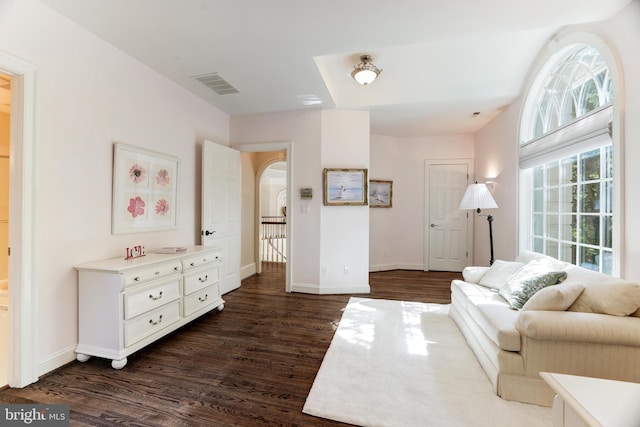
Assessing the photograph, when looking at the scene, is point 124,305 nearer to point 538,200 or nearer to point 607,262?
point 607,262

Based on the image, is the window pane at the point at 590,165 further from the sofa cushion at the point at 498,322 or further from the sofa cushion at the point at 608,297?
the sofa cushion at the point at 498,322

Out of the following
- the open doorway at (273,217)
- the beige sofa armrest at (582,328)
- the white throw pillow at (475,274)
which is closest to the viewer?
the beige sofa armrest at (582,328)

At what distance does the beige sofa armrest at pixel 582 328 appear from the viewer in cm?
155

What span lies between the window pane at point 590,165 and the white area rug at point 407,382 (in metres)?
1.94

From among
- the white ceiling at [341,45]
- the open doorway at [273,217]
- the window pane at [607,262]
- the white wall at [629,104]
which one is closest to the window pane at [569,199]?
the window pane at [607,262]

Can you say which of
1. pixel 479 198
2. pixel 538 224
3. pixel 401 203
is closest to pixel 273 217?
pixel 401 203

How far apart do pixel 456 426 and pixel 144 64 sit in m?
4.00

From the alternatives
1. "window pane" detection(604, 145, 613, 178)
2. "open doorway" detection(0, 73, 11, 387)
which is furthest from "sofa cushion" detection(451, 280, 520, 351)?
"open doorway" detection(0, 73, 11, 387)

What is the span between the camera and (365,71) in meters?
3.07

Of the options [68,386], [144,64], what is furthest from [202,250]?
[144,64]

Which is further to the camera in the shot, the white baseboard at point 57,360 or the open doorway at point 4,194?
the open doorway at point 4,194

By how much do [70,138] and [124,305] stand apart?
1409mm

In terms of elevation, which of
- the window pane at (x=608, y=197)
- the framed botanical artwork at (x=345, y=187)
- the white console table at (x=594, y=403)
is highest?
the framed botanical artwork at (x=345, y=187)

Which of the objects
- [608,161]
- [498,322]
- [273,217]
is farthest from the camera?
[273,217]
